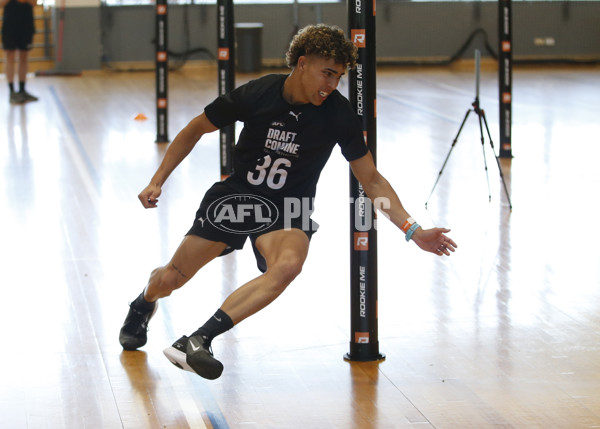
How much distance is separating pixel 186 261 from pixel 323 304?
1.50m

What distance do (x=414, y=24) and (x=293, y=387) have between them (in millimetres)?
18474

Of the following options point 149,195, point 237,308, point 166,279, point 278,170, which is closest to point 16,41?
point 166,279

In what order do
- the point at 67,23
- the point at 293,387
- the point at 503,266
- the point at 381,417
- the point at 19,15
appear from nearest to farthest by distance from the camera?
the point at 381,417 → the point at 293,387 → the point at 503,266 → the point at 19,15 → the point at 67,23

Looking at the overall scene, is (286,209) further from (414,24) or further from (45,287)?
(414,24)

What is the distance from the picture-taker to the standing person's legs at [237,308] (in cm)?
398

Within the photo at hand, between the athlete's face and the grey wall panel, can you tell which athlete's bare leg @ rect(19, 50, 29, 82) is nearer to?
the grey wall panel

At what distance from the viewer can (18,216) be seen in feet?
26.8

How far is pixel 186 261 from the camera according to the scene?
14.9ft

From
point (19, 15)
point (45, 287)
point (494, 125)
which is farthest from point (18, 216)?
point (19, 15)

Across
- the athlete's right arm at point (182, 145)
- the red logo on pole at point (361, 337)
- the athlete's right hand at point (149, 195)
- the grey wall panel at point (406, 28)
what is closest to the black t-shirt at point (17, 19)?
the grey wall panel at point (406, 28)

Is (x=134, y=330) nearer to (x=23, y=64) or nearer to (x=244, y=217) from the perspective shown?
(x=244, y=217)

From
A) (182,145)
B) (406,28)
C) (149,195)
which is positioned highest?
(406,28)

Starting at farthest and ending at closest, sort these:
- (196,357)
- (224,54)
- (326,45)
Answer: (224,54), (326,45), (196,357)

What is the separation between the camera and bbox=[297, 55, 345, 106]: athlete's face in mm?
4125
